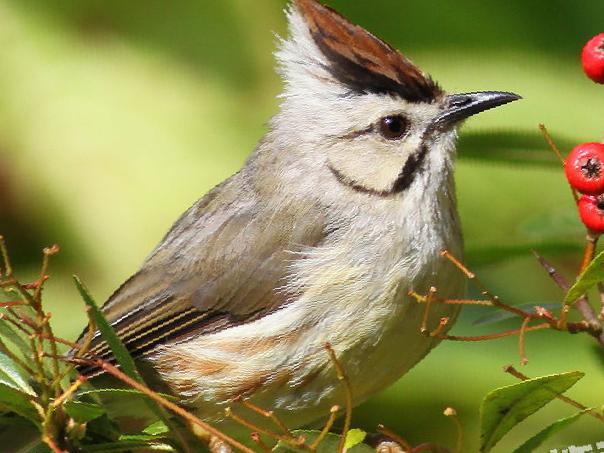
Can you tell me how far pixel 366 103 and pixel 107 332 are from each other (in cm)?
133

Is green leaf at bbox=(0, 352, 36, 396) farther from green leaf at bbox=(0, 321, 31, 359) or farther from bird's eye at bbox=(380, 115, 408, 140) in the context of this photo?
bird's eye at bbox=(380, 115, 408, 140)

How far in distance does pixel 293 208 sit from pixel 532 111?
118 cm

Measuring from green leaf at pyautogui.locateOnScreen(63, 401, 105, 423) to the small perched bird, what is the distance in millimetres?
823

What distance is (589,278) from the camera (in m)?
2.22

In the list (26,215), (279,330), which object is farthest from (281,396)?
(26,215)

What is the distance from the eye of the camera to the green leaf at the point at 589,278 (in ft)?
7.20

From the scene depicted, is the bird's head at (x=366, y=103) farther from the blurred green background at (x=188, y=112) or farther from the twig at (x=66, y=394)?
the twig at (x=66, y=394)

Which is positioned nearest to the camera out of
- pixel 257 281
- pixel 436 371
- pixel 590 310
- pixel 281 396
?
pixel 590 310

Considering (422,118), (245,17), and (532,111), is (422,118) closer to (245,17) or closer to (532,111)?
(532,111)

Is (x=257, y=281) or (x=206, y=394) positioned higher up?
(x=257, y=281)

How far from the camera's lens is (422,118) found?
3336 mm

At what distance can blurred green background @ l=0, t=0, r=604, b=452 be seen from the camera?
13.3 ft

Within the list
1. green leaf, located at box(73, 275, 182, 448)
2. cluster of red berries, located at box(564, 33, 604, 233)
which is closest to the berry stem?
cluster of red berries, located at box(564, 33, 604, 233)

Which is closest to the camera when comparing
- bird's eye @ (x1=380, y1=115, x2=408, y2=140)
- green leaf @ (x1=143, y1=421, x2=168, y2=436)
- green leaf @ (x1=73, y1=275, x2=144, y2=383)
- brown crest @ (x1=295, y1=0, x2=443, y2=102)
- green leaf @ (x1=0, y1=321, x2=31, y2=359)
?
green leaf @ (x1=73, y1=275, x2=144, y2=383)
